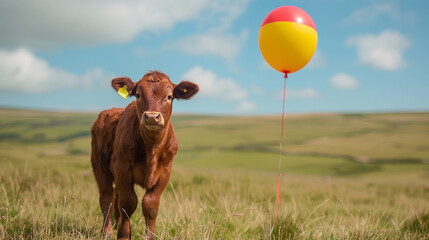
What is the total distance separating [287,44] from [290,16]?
46 cm

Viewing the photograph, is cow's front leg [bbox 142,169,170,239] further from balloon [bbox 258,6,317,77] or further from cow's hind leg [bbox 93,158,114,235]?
balloon [bbox 258,6,317,77]

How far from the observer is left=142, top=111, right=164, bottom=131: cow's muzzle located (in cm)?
358

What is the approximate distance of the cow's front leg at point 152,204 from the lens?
406cm

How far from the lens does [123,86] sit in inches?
176

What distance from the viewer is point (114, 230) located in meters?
4.91

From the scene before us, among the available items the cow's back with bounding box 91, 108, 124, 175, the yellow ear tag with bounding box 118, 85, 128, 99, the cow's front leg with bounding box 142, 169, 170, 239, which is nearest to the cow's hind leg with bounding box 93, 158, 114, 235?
the cow's back with bounding box 91, 108, 124, 175

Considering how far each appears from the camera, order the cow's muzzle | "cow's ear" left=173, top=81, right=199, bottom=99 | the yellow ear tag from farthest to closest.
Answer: the yellow ear tag → "cow's ear" left=173, top=81, right=199, bottom=99 → the cow's muzzle

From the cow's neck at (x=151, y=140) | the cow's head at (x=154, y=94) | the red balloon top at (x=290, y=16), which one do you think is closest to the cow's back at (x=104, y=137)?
the cow's head at (x=154, y=94)

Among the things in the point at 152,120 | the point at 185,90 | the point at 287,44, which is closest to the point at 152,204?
the point at 152,120

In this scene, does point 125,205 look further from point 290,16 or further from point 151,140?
point 290,16

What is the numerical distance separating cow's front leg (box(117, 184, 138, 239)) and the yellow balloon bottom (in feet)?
10.7

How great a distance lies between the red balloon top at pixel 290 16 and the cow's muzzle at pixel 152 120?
2789 mm

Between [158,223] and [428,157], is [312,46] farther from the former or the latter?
[428,157]

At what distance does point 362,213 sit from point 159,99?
16.9 ft
